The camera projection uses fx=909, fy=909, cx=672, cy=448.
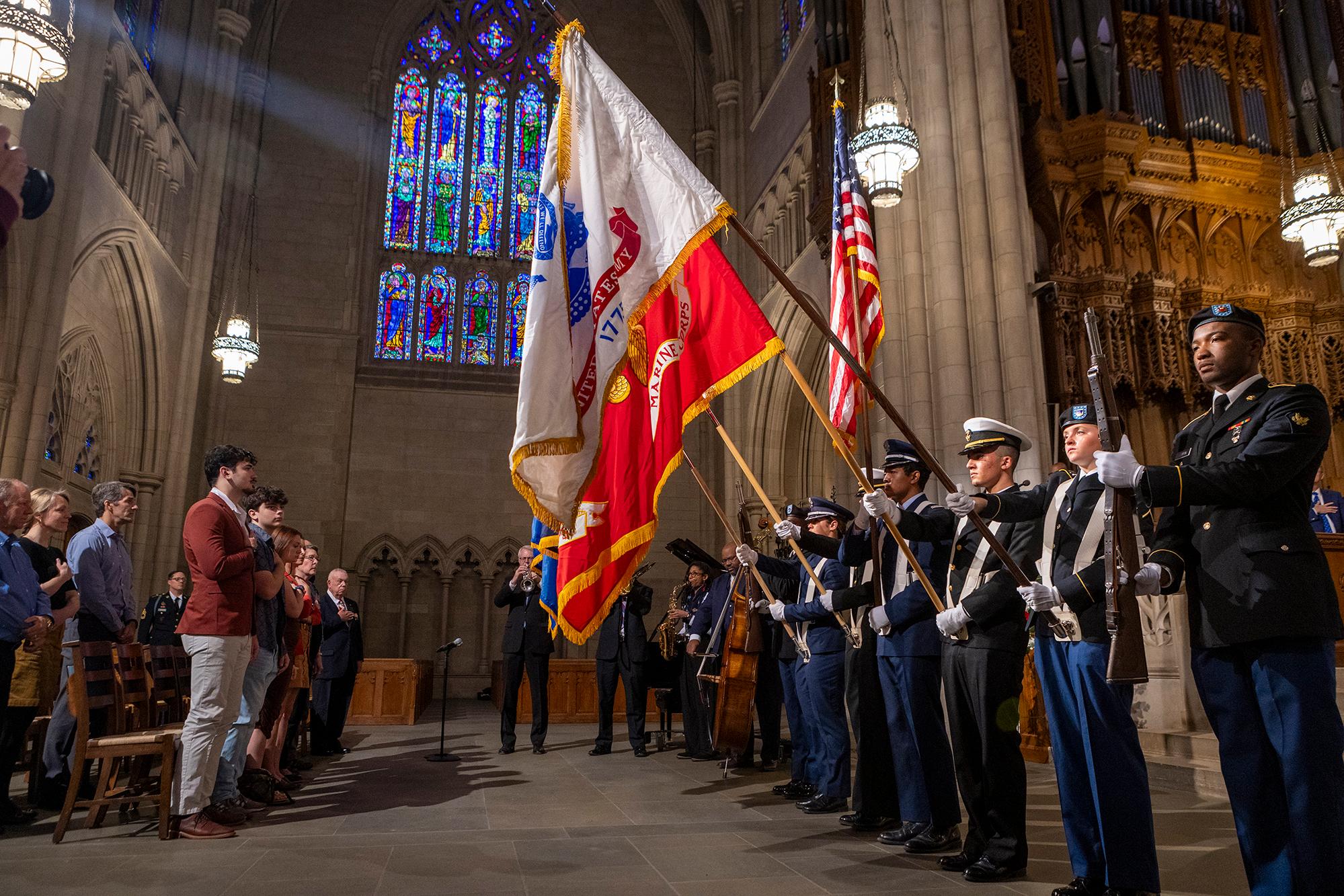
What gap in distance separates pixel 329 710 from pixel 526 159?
13.7 meters

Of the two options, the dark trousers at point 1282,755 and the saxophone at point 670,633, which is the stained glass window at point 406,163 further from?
the dark trousers at point 1282,755

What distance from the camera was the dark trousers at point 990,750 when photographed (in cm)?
327

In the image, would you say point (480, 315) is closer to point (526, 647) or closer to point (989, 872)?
point (526, 647)

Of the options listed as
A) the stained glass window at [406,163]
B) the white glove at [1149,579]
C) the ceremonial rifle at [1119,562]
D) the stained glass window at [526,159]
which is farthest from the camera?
the stained glass window at [526,159]

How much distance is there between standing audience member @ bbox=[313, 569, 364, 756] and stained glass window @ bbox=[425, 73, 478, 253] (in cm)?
1178

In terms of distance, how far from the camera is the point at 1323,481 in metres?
8.59

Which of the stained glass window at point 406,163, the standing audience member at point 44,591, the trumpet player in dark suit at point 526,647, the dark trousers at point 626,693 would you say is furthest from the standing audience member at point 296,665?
the stained glass window at point 406,163

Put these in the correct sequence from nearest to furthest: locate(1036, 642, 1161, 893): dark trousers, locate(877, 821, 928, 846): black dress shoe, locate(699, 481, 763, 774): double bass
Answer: locate(1036, 642, 1161, 893): dark trousers → locate(877, 821, 928, 846): black dress shoe → locate(699, 481, 763, 774): double bass

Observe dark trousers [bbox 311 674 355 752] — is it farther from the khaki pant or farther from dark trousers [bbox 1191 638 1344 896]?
dark trousers [bbox 1191 638 1344 896]

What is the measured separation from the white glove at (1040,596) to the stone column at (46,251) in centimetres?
908

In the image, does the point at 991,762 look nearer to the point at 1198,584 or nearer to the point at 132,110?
the point at 1198,584

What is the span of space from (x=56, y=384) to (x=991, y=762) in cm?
1205

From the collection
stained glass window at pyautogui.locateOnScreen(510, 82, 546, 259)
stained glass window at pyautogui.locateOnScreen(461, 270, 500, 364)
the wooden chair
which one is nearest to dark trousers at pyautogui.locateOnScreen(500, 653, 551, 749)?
the wooden chair

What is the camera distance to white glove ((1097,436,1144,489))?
243 centimetres
